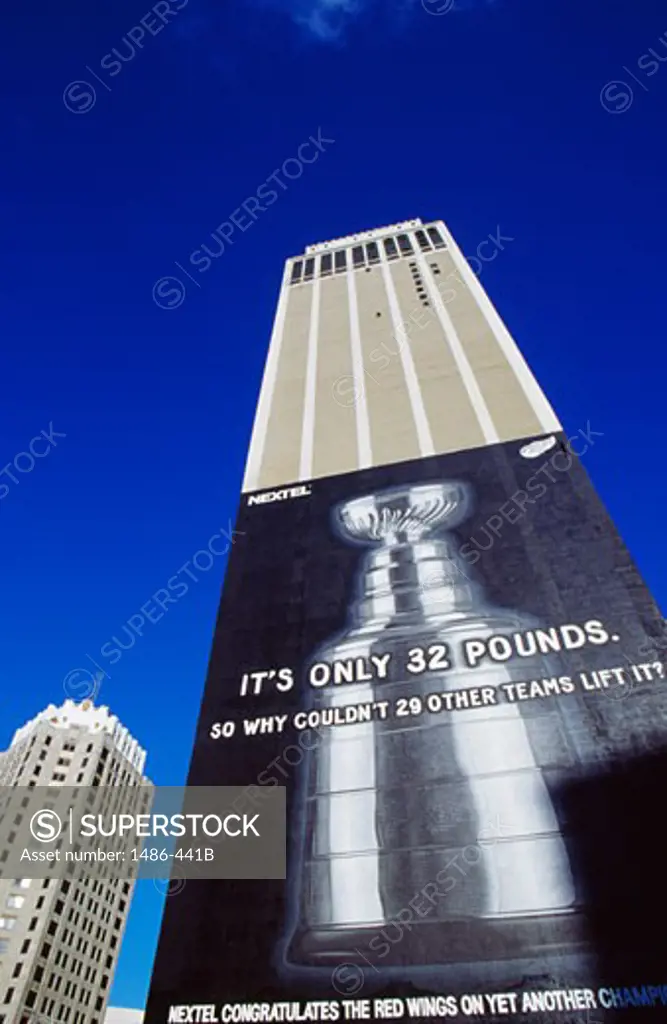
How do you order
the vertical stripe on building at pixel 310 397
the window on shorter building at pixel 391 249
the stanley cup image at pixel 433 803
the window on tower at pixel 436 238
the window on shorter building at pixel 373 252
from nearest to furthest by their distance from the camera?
1. the stanley cup image at pixel 433 803
2. the vertical stripe on building at pixel 310 397
3. the window on tower at pixel 436 238
4. the window on shorter building at pixel 391 249
5. the window on shorter building at pixel 373 252

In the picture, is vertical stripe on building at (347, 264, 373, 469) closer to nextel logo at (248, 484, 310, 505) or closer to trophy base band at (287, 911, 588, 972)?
nextel logo at (248, 484, 310, 505)

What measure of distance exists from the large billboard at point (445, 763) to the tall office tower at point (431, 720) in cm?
4

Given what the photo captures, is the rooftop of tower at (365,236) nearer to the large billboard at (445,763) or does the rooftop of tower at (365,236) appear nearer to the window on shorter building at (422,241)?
the window on shorter building at (422,241)

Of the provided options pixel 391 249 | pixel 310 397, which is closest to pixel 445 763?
pixel 310 397

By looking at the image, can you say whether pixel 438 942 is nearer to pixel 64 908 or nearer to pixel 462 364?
pixel 462 364

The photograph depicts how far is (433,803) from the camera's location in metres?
11.0

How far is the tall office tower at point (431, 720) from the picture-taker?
9.43 metres

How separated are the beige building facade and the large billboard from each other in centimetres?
194

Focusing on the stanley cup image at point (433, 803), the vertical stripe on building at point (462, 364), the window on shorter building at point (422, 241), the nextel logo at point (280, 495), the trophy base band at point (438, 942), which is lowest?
the trophy base band at point (438, 942)

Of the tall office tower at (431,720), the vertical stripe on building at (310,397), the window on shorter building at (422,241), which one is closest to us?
the tall office tower at (431,720)

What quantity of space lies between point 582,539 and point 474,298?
41.8 feet

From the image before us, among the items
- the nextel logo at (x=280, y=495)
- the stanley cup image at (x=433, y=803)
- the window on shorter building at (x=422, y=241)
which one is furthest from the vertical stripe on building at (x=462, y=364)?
the nextel logo at (x=280, y=495)

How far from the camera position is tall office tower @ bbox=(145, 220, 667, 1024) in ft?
30.9

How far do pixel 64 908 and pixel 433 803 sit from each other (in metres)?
63.6
